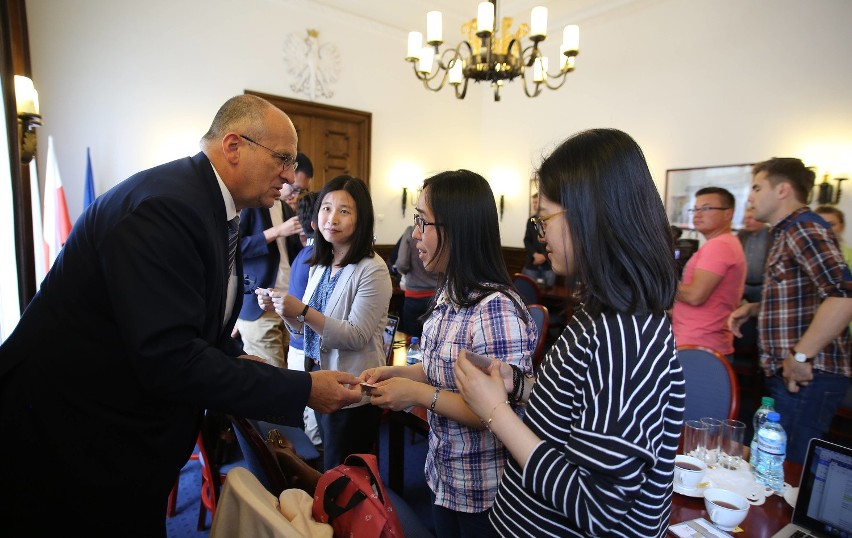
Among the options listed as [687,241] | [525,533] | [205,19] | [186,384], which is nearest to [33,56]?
[205,19]

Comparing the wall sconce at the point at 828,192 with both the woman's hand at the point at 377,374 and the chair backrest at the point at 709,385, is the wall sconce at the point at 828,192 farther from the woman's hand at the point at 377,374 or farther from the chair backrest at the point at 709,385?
the woman's hand at the point at 377,374

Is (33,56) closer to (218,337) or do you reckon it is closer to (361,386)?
(218,337)

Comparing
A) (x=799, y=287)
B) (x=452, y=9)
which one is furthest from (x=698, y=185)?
(x=452, y=9)

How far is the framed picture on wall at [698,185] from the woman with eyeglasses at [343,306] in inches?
175

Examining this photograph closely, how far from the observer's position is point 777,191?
2242mm

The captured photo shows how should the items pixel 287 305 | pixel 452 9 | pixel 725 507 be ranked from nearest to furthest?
pixel 725 507
pixel 287 305
pixel 452 9

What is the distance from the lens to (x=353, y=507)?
110cm

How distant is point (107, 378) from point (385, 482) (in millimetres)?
1874

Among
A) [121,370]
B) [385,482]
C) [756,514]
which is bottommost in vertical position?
[385,482]

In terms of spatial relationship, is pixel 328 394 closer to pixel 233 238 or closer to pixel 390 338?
pixel 233 238

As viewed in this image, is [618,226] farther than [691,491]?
No

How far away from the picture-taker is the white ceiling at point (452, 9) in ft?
20.2

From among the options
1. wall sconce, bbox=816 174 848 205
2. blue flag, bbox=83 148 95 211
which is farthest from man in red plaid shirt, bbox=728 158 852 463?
blue flag, bbox=83 148 95 211

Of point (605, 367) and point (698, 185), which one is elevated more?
point (698, 185)
